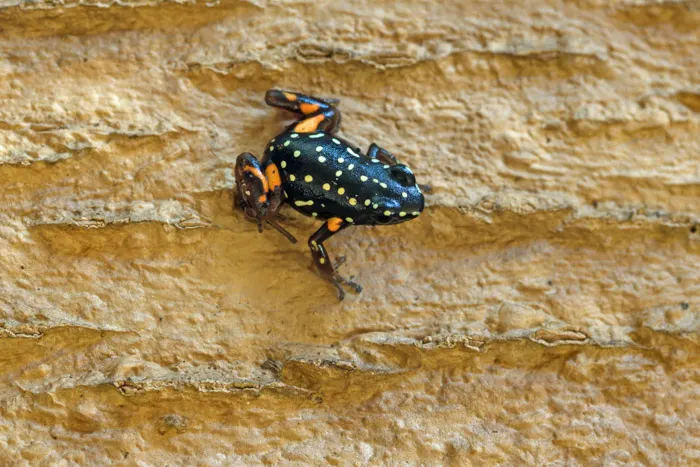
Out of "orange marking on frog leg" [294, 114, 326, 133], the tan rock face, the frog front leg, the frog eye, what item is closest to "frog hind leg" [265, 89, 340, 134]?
"orange marking on frog leg" [294, 114, 326, 133]

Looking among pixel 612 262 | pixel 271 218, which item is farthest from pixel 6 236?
pixel 612 262

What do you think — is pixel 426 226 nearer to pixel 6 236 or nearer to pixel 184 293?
pixel 184 293

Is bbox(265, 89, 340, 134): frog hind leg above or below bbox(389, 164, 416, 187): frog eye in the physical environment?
above

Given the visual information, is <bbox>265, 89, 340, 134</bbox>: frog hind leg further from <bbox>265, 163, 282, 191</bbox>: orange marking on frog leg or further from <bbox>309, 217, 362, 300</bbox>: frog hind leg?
<bbox>309, 217, 362, 300</bbox>: frog hind leg

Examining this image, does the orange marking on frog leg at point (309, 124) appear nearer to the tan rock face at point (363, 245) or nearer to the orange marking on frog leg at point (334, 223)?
the tan rock face at point (363, 245)

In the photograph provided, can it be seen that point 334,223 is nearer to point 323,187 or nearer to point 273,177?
point 323,187

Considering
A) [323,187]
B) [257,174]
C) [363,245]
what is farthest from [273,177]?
[363,245]

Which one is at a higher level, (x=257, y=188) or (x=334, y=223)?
(x=257, y=188)
